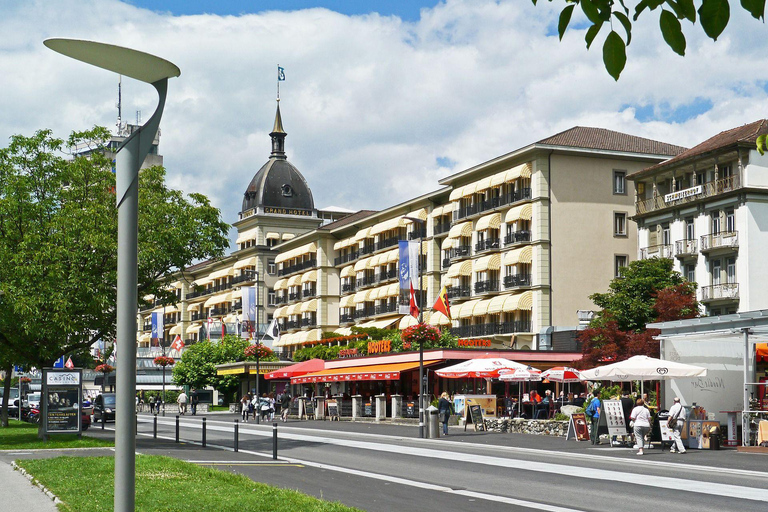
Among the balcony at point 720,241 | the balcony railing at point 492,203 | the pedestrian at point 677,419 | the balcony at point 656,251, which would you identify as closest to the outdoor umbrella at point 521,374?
the pedestrian at point 677,419

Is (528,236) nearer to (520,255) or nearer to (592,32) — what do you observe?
(520,255)

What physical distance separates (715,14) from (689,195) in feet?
200

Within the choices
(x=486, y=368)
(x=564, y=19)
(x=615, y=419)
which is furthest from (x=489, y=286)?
(x=564, y=19)

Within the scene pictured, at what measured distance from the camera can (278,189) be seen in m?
123

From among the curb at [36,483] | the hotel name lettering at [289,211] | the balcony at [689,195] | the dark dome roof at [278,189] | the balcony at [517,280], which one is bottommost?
the curb at [36,483]

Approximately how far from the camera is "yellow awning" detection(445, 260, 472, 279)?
75875 mm

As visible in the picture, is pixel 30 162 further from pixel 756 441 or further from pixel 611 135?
pixel 611 135

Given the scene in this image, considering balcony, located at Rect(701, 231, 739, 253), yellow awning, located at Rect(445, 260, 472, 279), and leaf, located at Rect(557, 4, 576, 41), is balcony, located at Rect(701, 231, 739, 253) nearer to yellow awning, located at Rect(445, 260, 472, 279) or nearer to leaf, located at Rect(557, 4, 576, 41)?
yellow awning, located at Rect(445, 260, 472, 279)

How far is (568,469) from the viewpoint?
23234mm

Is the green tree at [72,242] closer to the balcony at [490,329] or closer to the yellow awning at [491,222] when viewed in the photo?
the balcony at [490,329]

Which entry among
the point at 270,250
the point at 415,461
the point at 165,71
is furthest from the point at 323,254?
the point at 165,71

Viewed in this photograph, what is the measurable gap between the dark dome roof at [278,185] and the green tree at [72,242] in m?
88.4

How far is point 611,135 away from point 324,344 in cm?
2935

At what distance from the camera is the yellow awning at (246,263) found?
11888 cm
